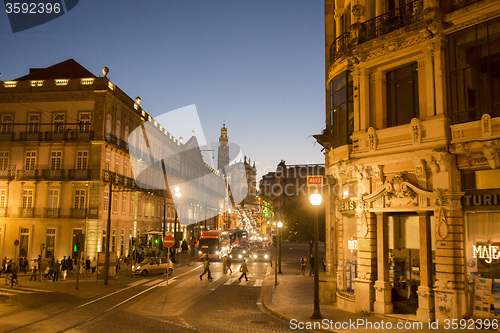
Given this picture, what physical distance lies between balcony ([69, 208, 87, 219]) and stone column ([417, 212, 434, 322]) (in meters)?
33.8

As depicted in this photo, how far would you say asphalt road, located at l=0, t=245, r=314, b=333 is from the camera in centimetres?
1523

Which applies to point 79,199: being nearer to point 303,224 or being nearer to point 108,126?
point 108,126

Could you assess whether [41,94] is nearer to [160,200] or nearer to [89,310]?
[160,200]

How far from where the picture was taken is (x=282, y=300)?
21859 mm

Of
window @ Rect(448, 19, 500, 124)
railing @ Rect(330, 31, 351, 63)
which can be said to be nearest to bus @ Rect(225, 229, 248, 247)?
railing @ Rect(330, 31, 351, 63)

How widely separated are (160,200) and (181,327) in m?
52.1

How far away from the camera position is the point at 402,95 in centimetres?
1770

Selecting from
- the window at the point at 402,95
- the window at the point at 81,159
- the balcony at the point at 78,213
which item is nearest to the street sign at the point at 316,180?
the window at the point at 402,95

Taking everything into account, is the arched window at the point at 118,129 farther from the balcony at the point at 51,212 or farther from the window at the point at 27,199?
the window at the point at 27,199

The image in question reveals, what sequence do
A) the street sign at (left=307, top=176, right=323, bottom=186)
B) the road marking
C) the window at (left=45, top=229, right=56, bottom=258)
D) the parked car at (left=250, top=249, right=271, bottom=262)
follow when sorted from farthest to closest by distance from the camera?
1. the parked car at (left=250, top=249, right=271, bottom=262)
2. the window at (left=45, top=229, right=56, bottom=258)
3. the road marking
4. the street sign at (left=307, top=176, right=323, bottom=186)

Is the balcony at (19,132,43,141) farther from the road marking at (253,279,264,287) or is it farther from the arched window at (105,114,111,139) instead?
the road marking at (253,279,264,287)

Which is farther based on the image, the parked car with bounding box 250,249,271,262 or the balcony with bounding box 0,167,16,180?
the parked car with bounding box 250,249,271,262

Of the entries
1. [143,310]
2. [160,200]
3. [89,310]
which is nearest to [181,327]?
[143,310]

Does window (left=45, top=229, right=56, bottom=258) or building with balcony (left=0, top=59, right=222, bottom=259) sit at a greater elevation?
building with balcony (left=0, top=59, right=222, bottom=259)
